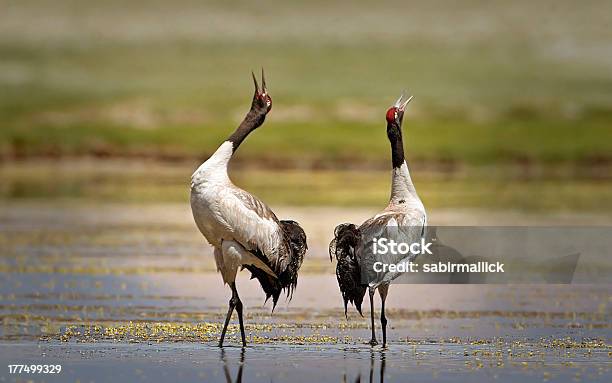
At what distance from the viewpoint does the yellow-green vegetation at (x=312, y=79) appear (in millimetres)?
83250

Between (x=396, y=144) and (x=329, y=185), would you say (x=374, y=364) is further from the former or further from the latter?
(x=329, y=185)

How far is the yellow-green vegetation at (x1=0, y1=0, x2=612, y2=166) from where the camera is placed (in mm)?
83250

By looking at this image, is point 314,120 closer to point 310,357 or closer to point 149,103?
point 149,103

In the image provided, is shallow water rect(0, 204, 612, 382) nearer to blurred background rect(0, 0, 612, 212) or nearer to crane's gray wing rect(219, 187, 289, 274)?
crane's gray wing rect(219, 187, 289, 274)

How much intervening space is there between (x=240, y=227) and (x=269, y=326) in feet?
5.87

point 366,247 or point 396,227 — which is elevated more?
point 396,227

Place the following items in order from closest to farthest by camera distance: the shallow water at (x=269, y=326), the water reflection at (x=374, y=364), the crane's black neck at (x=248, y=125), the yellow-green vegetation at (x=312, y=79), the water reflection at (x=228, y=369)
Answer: the water reflection at (x=228, y=369), the water reflection at (x=374, y=364), the shallow water at (x=269, y=326), the crane's black neck at (x=248, y=125), the yellow-green vegetation at (x=312, y=79)

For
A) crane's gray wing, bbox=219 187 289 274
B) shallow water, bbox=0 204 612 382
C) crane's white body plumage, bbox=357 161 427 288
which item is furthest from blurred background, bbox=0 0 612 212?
crane's gray wing, bbox=219 187 289 274

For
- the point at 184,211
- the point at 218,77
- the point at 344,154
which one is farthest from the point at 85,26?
the point at 184,211

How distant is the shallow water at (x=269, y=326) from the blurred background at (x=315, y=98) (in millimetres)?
17030

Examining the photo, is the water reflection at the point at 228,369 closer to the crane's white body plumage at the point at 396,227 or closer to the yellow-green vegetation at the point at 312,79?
the crane's white body plumage at the point at 396,227

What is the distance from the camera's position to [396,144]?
1581 centimetres

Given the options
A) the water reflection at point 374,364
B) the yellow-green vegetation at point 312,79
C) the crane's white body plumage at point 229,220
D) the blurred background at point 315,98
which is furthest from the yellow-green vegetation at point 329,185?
the water reflection at point 374,364

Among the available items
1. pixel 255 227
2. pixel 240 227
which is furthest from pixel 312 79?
pixel 240 227
